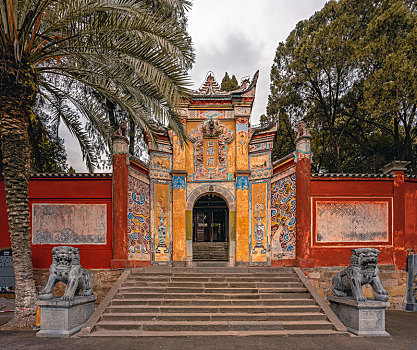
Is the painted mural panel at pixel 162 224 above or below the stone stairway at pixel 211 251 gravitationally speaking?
above

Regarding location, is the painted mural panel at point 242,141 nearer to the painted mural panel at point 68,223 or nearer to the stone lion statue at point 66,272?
the painted mural panel at point 68,223

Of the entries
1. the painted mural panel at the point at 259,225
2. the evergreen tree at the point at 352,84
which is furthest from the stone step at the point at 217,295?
the evergreen tree at the point at 352,84

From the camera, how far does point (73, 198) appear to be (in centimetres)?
891

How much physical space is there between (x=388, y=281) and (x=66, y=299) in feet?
28.9

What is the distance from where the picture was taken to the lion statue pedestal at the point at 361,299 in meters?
6.12

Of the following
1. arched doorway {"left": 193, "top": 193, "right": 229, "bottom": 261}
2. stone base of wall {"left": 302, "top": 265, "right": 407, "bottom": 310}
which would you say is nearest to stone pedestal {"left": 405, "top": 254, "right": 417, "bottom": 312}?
stone base of wall {"left": 302, "top": 265, "right": 407, "bottom": 310}

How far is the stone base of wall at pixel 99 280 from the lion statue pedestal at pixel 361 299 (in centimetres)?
591

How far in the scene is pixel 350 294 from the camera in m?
6.75

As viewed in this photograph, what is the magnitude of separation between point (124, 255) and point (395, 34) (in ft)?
42.5

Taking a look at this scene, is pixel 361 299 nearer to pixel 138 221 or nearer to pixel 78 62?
pixel 138 221

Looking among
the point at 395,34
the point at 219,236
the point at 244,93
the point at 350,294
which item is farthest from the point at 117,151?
the point at 395,34

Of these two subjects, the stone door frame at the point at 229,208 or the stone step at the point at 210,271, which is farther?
A: the stone door frame at the point at 229,208

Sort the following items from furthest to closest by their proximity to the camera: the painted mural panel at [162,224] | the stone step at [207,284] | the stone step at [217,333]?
the painted mural panel at [162,224] < the stone step at [207,284] < the stone step at [217,333]

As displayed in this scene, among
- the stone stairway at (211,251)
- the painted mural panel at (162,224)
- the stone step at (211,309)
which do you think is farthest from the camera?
the stone stairway at (211,251)
